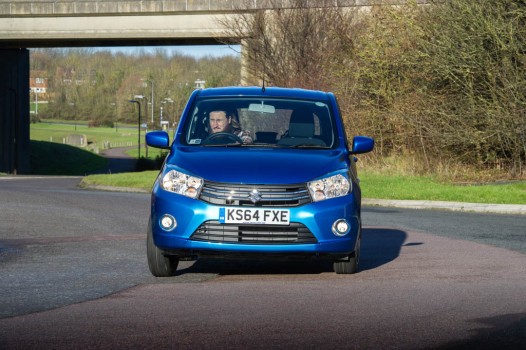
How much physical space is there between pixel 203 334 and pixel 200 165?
9.62 ft

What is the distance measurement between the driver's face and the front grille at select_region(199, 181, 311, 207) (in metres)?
1.27

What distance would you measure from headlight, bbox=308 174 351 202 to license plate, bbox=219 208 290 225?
0.32 metres

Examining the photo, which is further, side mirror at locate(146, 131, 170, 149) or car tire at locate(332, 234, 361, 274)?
side mirror at locate(146, 131, 170, 149)

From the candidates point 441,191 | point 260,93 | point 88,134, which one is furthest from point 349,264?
point 88,134

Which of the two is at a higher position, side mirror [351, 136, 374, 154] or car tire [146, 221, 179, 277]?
side mirror [351, 136, 374, 154]

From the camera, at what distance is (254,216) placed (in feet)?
29.0

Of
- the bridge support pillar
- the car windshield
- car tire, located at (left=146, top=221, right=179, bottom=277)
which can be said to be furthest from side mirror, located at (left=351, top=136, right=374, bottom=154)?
the bridge support pillar

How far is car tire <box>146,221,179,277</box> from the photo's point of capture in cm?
931

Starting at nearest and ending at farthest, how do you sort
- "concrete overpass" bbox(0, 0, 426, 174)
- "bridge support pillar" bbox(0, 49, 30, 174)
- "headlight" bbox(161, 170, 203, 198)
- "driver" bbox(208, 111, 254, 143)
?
"headlight" bbox(161, 170, 203, 198)
"driver" bbox(208, 111, 254, 143)
"concrete overpass" bbox(0, 0, 426, 174)
"bridge support pillar" bbox(0, 49, 30, 174)

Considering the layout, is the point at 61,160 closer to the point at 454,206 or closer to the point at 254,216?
the point at 454,206

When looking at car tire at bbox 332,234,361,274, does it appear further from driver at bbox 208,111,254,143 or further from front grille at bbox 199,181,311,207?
driver at bbox 208,111,254,143

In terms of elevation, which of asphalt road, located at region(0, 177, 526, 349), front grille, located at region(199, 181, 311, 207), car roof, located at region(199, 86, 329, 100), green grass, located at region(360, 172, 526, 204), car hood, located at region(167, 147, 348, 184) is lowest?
green grass, located at region(360, 172, 526, 204)

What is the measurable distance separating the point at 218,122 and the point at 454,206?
12.3 metres

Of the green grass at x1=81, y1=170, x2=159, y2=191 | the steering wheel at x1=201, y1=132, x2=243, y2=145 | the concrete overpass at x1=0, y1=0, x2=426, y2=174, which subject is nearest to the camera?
the steering wheel at x1=201, y1=132, x2=243, y2=145
